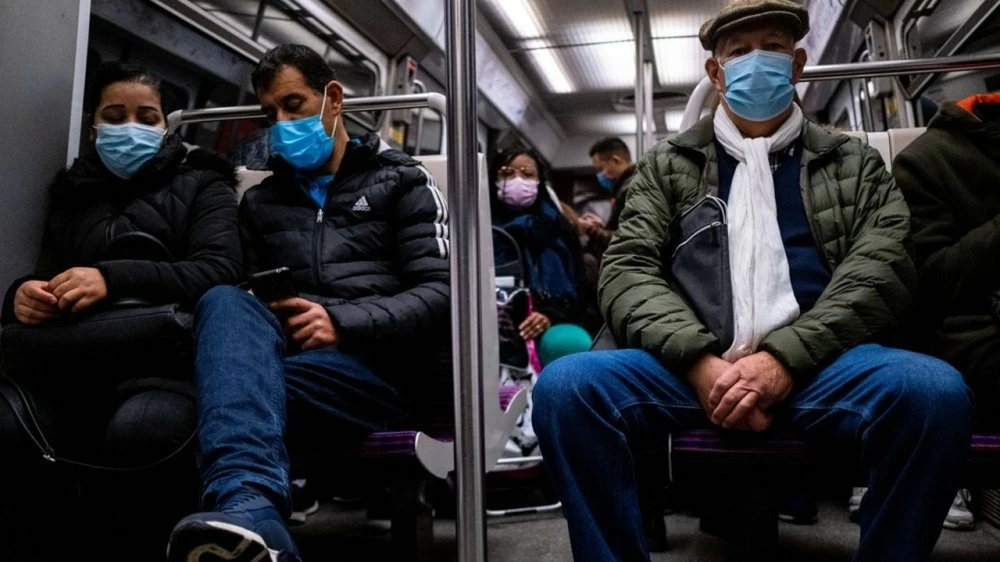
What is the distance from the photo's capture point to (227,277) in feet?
6.70

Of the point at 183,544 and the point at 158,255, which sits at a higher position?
the point at 158,255

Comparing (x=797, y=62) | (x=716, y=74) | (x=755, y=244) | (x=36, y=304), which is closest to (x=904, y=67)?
(x=797, y=62)

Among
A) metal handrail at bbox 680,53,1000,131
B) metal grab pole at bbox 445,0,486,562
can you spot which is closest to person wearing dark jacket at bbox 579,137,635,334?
metal handrail at bbox 680,53,1000,131

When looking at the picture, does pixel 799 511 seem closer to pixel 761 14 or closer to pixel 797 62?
pixel 797 62

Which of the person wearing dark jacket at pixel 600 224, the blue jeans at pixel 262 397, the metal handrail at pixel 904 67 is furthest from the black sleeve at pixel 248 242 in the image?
the metal handrail at pixel 904 67

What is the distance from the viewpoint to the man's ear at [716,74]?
6.39ft

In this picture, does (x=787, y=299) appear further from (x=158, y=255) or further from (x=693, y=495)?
(x=158, y=255)

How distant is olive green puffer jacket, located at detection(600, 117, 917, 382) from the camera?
1.56 metres

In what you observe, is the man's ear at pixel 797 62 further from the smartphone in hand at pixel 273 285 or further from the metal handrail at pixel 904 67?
the smartphone in hand at pixel 273 285

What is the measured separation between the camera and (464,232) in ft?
3.93

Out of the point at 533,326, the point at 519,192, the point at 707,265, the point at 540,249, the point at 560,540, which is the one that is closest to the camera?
the point at 707,265

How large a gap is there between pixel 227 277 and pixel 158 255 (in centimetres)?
18

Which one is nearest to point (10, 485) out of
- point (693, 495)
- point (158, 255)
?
point (158, 255)

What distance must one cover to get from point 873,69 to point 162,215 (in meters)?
2.07
